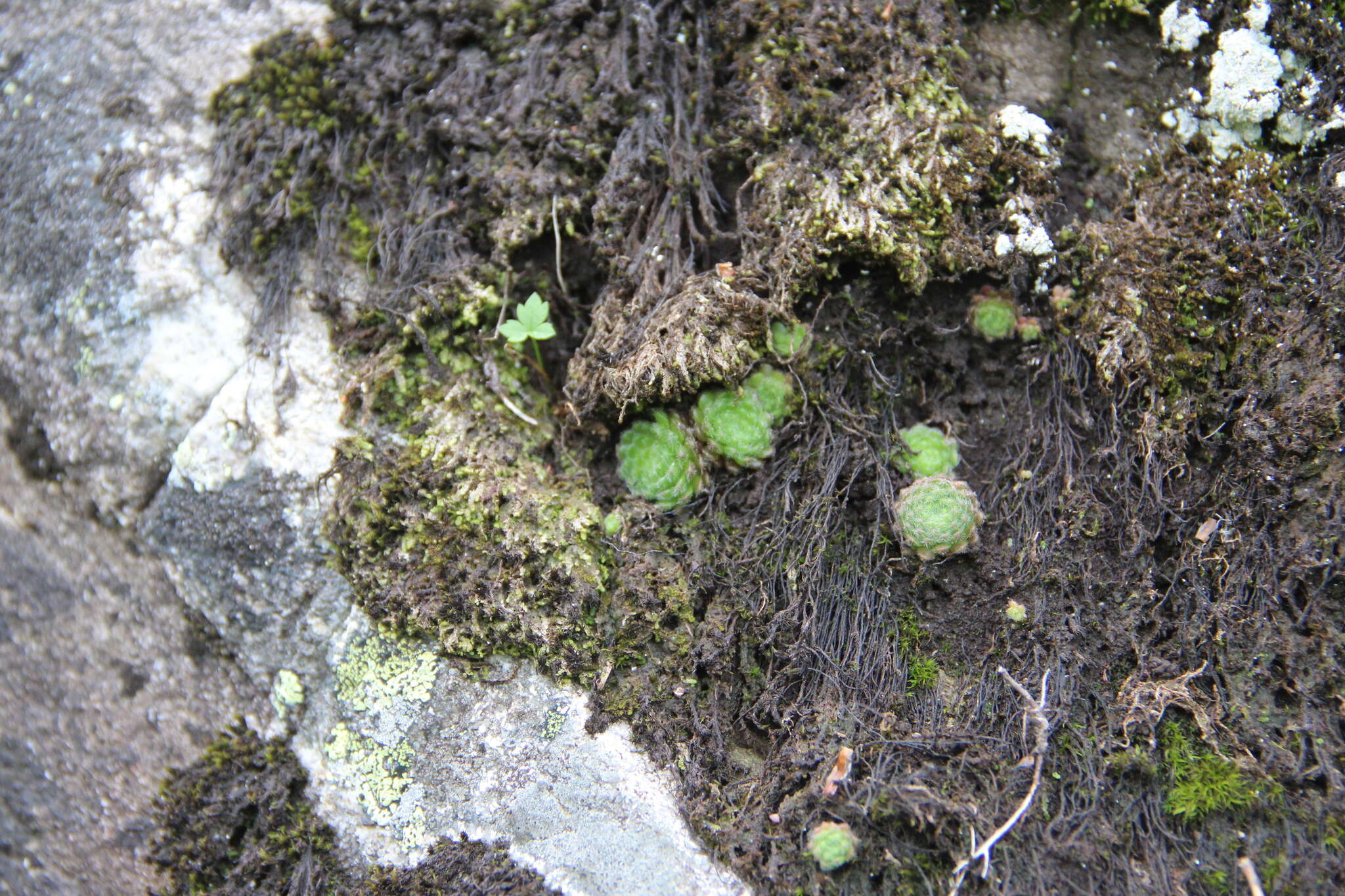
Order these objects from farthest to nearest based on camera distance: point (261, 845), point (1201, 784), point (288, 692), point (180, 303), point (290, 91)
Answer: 1. point (290, 91)
2. point (180, 303)
3. point (288, 692)
4. point (261, 845)
5. point (1201, 784)

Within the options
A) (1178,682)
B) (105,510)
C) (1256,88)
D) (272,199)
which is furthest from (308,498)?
(1256,88)

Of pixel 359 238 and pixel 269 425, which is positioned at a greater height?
pixel 359 238

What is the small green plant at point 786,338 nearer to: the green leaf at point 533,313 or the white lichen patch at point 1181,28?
the green leaf at point 533,313

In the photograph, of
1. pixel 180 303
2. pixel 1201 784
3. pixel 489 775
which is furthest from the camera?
pixel 180 303

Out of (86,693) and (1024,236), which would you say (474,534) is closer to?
(86,693)

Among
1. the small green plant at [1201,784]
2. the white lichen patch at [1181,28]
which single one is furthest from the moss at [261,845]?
the white lichen patch at [1181,28]

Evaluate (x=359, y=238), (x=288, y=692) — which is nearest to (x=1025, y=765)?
(x=288, y=692)

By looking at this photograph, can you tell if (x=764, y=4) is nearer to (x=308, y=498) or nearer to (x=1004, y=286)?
(x=1004, y=286)
